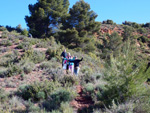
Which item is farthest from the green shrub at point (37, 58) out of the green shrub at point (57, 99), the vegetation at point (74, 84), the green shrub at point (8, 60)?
the green shrub at point (57, 99)

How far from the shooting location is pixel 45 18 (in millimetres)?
25453

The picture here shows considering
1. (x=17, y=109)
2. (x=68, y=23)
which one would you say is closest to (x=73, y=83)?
(x=17, y=109)

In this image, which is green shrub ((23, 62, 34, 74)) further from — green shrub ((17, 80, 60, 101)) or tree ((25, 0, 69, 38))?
tree ((25, 0, 69, 38))

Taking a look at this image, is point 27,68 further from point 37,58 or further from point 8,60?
point 8,60

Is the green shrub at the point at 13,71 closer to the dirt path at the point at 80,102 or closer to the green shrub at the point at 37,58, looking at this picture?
the green shrub at the point at 37,58

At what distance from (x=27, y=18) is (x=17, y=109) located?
22.8 meters

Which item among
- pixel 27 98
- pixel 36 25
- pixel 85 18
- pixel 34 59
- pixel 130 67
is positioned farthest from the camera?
pixel 36 25

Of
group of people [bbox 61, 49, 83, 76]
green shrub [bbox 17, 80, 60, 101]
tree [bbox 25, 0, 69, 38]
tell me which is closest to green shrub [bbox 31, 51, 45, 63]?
group of people [bbox 61, 49, 83, 76]

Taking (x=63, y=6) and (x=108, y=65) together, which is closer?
(x=108, y=65)

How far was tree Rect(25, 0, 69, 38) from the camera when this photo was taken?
25.4 meters

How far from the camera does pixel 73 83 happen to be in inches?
339

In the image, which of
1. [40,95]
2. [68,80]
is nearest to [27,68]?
[68,80]

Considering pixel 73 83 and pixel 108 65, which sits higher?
pixel 108 65

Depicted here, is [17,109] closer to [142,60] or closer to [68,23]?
[142,60]
